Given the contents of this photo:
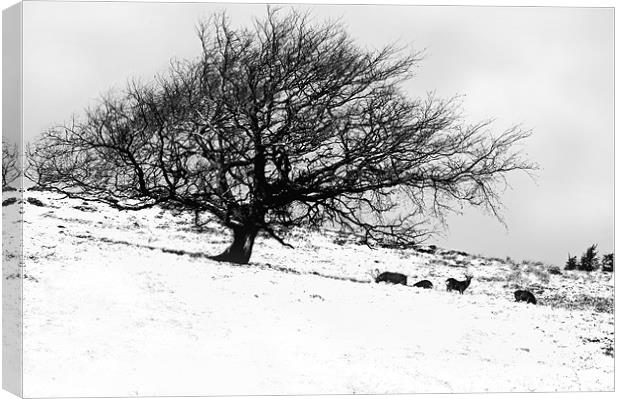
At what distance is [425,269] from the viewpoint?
38.8 ft

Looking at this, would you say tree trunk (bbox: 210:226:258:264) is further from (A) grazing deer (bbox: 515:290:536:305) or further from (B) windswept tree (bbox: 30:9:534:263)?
(A) grazing deer (bbox: 515:290:536:305)

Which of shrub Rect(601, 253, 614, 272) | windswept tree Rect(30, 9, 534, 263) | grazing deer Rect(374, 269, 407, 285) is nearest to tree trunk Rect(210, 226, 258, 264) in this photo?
windswept tree Rect(30, 9, 534, 263)

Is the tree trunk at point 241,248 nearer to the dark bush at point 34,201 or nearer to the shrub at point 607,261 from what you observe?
the dark bush at point 34,201

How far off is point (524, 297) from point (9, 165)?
6.91 metres

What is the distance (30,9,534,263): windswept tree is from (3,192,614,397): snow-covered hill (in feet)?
1.16

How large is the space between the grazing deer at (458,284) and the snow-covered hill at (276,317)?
0.09 meters

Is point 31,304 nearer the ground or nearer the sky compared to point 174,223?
nearer the ground

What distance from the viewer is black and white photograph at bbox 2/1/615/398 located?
1012 cm

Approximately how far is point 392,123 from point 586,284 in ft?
11.1

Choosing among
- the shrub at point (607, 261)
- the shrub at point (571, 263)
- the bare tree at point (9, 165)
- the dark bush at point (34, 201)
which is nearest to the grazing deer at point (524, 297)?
the shrub at point (571, 263)

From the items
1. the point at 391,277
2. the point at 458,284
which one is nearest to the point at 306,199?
the point at 391,277

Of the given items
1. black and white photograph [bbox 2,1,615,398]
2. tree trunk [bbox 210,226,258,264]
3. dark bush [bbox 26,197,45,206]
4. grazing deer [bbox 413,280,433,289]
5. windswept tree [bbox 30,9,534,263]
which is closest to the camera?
black and white photograph [bbox 2,1,615,398]

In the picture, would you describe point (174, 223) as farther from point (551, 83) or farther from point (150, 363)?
point (551, 83)

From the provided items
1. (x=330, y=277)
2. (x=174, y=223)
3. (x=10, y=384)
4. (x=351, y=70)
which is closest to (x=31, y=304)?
(x=10, y=384)
